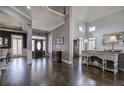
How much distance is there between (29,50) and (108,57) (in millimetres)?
4767

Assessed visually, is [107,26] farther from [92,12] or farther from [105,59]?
[105,59]

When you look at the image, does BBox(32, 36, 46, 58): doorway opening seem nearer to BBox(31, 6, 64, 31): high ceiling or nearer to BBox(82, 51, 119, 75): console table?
BBox(31, 6, 64, 31): high ceiling

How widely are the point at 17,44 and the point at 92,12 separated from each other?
855 cm

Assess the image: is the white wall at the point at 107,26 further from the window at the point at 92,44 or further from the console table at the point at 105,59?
the console table at the point at 105,59

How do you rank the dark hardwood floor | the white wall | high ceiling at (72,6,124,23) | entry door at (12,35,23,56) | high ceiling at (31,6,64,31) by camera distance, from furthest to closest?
entry door at (12,35,23,56) → high ceiling at (72,6,124,23) → the white wall → high ceiling at (31,6,64,31) → the dark hardwood floor

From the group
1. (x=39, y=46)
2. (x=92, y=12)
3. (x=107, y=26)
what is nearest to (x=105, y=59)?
(x=107, y=26)

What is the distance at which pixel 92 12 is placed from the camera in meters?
10.6

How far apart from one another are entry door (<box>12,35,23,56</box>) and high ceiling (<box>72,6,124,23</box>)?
657 cm

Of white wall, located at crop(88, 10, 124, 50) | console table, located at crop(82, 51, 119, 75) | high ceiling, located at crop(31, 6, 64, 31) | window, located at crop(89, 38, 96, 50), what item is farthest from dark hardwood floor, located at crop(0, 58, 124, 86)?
window, located at crop(89, 38, 96, 50)

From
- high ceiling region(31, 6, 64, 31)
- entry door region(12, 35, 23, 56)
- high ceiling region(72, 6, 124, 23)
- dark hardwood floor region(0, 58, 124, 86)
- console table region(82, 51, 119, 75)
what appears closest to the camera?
dark hardwood floor region(0, 58, 124, 86)

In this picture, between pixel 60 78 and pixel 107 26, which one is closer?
pixel 60 78

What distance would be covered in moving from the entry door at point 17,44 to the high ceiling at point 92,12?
657 centimetres

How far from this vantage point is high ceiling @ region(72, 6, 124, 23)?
9.29m
